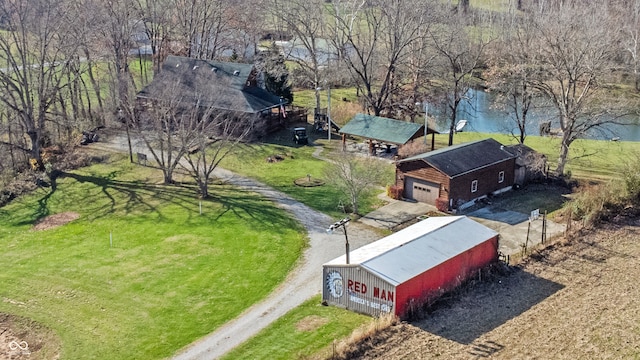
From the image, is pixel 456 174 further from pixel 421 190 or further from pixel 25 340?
pixel 25 340

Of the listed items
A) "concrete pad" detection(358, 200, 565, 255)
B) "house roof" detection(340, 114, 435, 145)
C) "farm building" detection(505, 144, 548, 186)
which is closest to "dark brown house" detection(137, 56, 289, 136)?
"house roof" detection(340, 114, 435, 145)

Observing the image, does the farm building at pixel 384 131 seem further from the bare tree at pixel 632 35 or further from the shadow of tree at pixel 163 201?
the bare tree at pixel 632 35

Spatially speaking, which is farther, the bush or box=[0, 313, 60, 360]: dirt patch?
the bush

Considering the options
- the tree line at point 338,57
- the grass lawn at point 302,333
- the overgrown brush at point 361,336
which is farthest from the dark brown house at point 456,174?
the overgrown brush at point 361,336

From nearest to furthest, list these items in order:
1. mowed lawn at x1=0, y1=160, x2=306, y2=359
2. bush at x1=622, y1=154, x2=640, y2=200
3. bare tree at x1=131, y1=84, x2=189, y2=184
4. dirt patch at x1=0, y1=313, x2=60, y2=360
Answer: dirt patch at x1=0, y1=313, x2=60, y2=360, mowed lawn at x1=0, y1=160, x2=306, y2=359, bush at x1=622, y1=154, x2=640, y2=200, bare tree at x1=131, y1=84, x2=189, y2=184

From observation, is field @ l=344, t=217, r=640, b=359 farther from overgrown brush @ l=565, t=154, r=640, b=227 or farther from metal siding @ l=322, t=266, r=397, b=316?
overgrown brush @ l=565, t=154, r=640, b=227

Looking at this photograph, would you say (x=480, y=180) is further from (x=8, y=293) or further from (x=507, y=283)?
(x=8, y=293)
